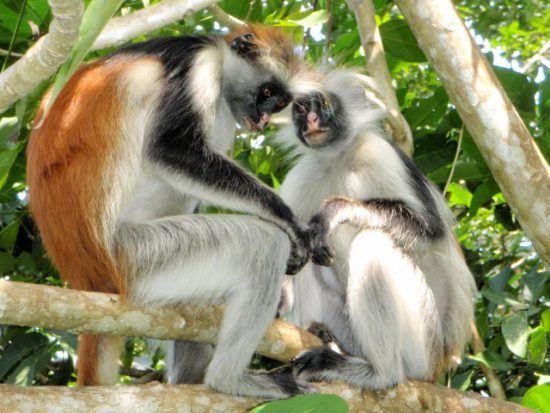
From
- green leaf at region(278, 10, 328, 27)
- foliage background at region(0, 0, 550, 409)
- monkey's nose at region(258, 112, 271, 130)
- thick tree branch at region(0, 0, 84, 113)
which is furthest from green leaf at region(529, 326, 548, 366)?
thick tree branch at region(0, 0, 84, 113)

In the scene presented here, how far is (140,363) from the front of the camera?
21.6 ft

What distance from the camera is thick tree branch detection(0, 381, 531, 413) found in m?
3.72

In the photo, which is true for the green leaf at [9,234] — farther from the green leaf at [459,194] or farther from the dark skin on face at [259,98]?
the green leaf at [459,194]

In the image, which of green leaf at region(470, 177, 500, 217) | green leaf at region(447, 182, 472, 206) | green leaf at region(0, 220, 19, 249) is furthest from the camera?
green leaf at region(447, 182, 472, 206)

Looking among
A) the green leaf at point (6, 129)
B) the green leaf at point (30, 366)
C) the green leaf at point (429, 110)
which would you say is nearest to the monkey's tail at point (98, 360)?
the green leaf at point (30, 366)

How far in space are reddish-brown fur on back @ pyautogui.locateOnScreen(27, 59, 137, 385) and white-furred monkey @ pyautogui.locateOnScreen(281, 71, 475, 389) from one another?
1.36 meters

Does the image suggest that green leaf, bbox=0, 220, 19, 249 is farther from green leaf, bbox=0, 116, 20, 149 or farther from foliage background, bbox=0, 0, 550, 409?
green leaf, bbox=0, 116, 20, 149

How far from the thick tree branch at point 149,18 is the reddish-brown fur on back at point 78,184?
837 millimetres

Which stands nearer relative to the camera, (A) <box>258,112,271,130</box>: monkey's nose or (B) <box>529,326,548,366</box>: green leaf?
(B) <box>529,326,548,366</box>: green leaf

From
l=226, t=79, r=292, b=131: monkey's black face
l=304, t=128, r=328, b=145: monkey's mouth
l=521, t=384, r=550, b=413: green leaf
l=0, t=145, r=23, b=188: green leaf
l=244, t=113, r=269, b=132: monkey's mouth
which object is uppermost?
l=226, t=79, r=292, b=131: monkey's black face

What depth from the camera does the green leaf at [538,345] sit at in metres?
5.45

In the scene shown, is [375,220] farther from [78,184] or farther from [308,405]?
[308,405]

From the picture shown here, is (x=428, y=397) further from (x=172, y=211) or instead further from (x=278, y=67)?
(x=278, y=67)

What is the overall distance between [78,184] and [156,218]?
659 mm
